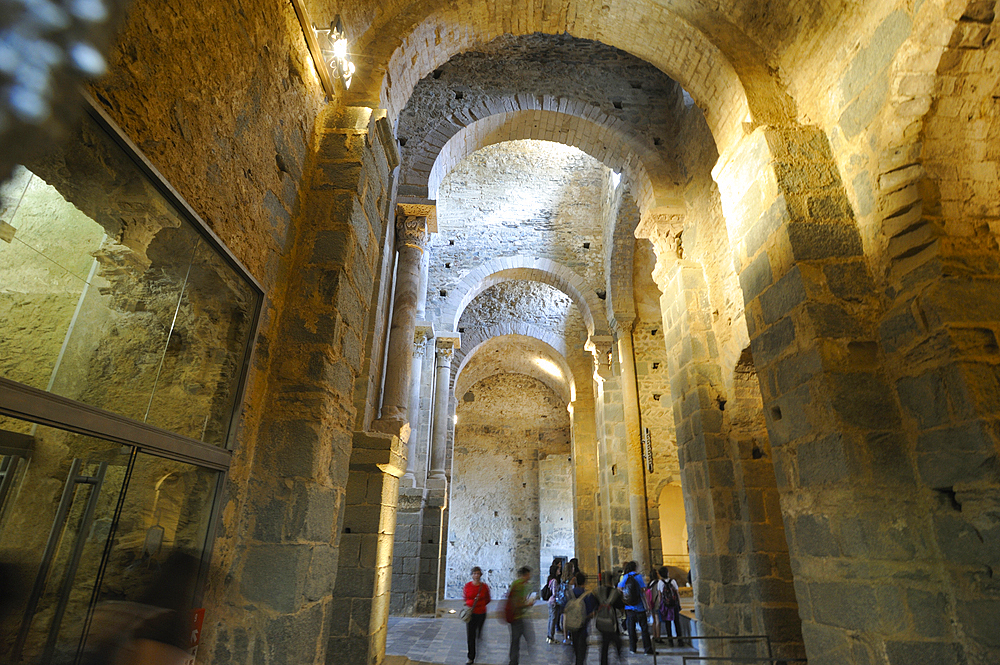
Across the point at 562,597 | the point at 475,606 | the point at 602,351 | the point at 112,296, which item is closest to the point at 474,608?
the point at 475,606

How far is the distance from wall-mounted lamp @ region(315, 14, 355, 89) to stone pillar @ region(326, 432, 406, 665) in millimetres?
3169

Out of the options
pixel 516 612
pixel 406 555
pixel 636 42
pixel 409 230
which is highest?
pixel 636 42

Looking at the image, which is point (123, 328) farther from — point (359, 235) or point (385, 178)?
point (385, 178)

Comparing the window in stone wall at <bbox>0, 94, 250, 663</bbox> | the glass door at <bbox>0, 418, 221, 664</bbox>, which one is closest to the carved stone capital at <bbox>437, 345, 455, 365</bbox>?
the window in stone wall at <bbox>0, 94, 250, 663</bbox>

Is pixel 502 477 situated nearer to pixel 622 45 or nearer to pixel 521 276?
pixel 521 276

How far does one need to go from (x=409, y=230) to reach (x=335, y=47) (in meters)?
3.70

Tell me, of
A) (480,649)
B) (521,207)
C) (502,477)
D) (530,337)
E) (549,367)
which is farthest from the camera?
(502,477)

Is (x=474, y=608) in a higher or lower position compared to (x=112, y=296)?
lower

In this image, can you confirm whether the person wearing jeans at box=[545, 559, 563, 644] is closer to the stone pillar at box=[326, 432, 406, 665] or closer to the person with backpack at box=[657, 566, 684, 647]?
the person with backpack at box=[657, 566, 684, 647]

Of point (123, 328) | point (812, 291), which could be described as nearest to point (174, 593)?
point (123, 328)

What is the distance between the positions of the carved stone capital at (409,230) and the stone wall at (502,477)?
42.0 ft

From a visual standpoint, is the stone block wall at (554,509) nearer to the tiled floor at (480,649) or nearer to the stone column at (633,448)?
the stone column at (633,448)

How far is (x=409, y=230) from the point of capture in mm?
7105

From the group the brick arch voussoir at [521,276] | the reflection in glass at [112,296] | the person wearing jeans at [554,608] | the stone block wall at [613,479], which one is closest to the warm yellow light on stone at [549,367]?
the brick arch voussoir at [521,276]
